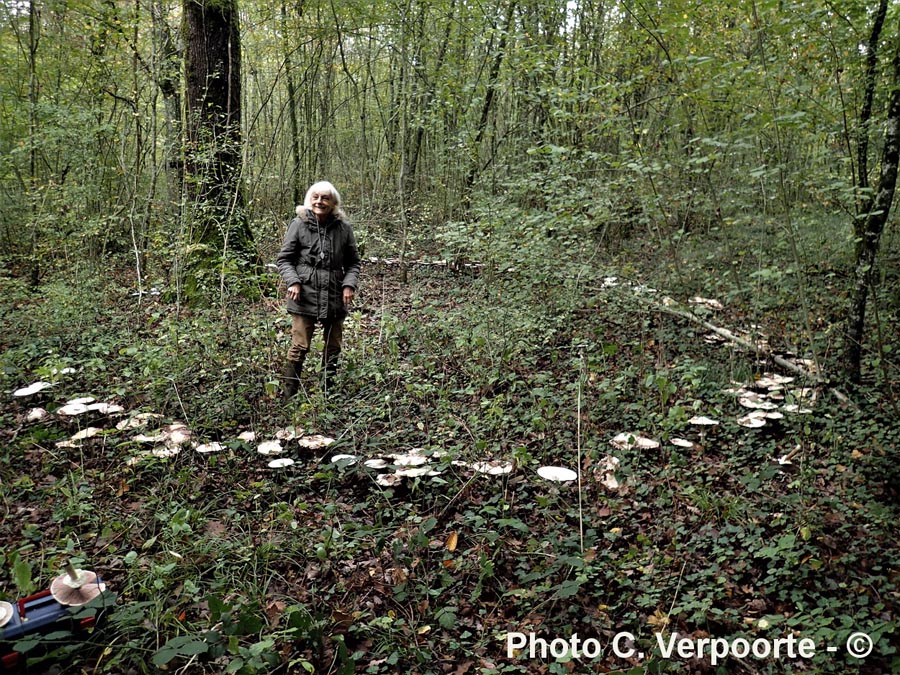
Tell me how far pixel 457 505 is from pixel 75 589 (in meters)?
2.22

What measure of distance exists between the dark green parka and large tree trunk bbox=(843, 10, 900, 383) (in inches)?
172

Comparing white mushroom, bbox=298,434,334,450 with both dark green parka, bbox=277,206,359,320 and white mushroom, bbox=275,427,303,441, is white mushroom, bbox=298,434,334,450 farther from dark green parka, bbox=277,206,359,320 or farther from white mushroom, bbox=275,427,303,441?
dark green parka, bbox=277,206,359,320

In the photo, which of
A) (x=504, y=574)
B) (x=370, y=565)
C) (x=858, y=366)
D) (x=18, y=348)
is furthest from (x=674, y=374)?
(x=18, y=348)

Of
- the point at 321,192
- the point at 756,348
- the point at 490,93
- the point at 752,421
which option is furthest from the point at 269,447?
the point at 490,93

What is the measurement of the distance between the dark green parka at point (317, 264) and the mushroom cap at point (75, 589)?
302 centimetres

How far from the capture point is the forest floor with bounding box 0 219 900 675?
271cm

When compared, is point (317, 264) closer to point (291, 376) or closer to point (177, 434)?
point (291, 376)

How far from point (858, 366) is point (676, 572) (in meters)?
3.02

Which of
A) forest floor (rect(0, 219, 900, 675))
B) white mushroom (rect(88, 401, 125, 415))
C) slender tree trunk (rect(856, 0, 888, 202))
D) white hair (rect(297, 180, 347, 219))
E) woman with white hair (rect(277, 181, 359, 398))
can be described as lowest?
forest floor (rect(0, 219, 900, 675))

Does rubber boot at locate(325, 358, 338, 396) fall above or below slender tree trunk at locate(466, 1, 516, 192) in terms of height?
below

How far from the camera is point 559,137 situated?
361 inches

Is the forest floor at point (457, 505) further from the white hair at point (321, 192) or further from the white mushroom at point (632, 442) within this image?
the white hair at point (321, 192)

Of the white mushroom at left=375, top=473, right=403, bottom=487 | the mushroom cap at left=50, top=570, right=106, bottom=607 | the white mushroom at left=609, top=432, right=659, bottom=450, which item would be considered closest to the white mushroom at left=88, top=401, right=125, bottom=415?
the mushroom cap at left=50, top=570, right=106, bottom=607

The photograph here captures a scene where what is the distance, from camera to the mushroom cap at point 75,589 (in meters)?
2.38
